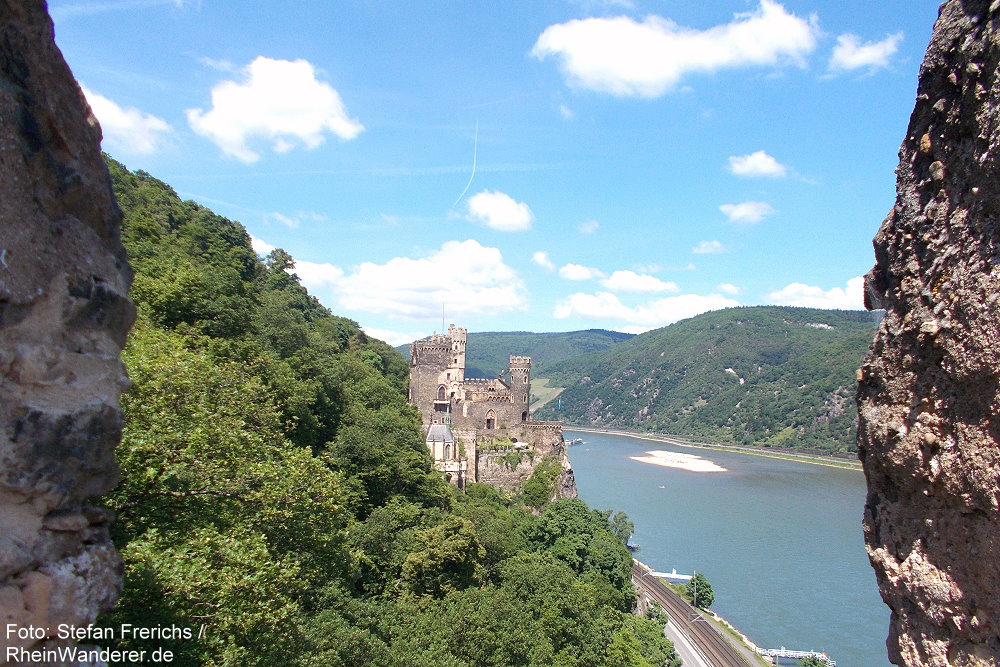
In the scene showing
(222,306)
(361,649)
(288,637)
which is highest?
(222,306)

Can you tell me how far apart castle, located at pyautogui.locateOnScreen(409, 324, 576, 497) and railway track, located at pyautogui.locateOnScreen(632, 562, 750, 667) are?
8713 mm

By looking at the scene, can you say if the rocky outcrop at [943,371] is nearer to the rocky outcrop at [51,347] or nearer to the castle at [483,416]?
the rocky outcrop at [51,347]

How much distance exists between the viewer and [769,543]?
53.6 metres

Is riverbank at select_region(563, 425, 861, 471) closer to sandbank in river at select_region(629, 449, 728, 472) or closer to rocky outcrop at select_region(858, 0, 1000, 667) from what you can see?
sandbank in river at select_region(629, 449, 728, 472)

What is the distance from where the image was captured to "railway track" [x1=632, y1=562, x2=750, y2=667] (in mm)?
34406

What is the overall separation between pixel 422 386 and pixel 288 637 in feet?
120

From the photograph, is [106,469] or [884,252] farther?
[106,469]

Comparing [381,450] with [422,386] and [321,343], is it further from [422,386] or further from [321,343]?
[422,386]

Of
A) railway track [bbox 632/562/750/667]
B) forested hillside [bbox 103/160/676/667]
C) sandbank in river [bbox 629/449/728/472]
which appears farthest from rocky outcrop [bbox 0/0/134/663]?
sandbank in river [bbox 629/449/728/472]

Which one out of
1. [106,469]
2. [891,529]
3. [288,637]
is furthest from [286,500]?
[891,529]

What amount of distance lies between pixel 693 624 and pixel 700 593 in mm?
3239

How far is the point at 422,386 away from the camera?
46281mm

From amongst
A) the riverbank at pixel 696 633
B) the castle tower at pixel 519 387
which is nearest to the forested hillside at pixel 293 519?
the riverbank at pixel 696 633

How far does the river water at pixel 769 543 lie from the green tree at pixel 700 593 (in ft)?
3.83
